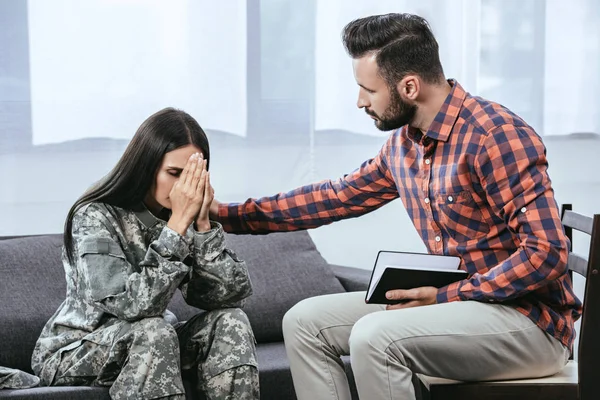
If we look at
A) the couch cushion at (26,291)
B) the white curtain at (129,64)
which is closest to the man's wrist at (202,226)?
the couch cushion at (26,291)

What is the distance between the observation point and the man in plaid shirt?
1.83 metres

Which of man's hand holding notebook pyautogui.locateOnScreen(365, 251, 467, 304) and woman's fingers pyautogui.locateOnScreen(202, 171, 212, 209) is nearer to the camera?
man's hand holding notebook pyautogui.locateOnScreen(365, 251, 467, 304)

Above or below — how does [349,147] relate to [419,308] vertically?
above

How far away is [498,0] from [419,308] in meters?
1.78

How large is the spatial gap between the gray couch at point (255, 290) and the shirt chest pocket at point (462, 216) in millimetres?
586

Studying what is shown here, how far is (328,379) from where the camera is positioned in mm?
2018

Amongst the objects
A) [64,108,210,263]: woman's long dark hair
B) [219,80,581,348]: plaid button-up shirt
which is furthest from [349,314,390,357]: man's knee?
[64,108,210,263]: woman's long dark hair

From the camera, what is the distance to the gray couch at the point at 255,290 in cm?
231

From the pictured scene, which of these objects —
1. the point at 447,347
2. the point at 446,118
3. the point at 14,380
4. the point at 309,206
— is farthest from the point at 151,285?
the point at 446,118

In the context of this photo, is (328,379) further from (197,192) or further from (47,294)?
(47,294)

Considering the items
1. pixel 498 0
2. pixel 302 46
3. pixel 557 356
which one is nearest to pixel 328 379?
pixel 557 356

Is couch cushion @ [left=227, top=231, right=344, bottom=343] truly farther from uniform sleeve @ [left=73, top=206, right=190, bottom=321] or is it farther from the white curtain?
uniform sleeve @ [left=73, top=206, right=190, bottom=321]

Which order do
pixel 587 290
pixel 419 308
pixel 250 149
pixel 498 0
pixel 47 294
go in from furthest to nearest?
1. pixel 498 0
2. pixel 250 149
3. pixel 47 294
4. pixel 419 308
5. pixel 587 290

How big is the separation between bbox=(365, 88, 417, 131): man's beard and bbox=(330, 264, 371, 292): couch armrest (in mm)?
765
